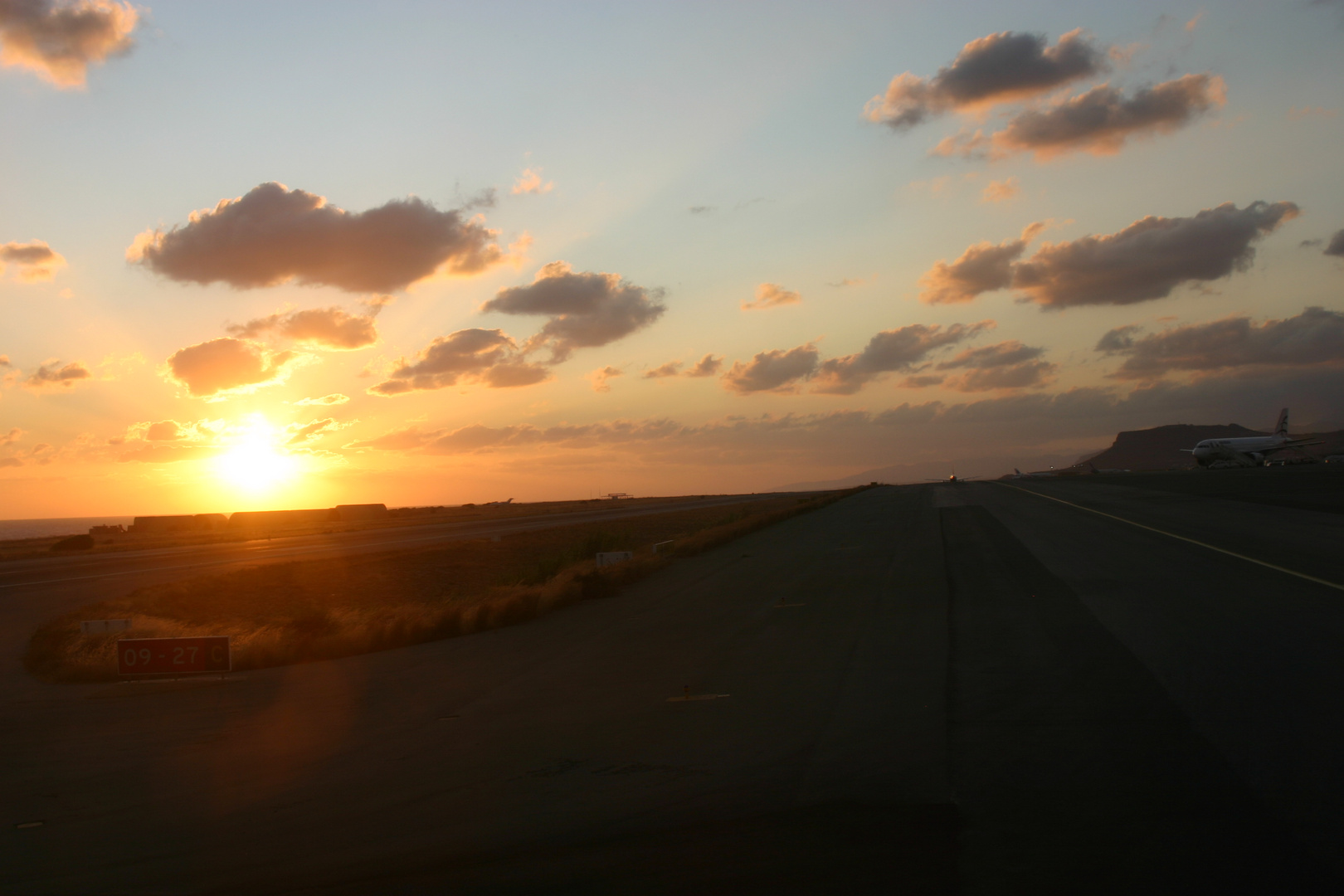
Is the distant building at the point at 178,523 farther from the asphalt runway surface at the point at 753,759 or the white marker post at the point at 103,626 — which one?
the asphalt runway surface at the point at 753,759

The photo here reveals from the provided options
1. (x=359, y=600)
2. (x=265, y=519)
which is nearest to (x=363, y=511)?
(x=265, y=519)

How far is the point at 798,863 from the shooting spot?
16.7 ft

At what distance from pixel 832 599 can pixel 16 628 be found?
67.6 feet

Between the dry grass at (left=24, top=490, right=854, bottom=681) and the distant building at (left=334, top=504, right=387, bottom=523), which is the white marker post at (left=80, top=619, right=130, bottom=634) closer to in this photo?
the dry grass at (left=24, top=490, right=854, bottom=681)

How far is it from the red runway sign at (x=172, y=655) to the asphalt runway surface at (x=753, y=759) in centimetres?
36

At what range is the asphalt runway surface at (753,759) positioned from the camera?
17.0ft

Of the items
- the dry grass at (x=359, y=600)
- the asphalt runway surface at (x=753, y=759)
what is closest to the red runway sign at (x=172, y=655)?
the asphalt runway surface at (x=753, y=759)

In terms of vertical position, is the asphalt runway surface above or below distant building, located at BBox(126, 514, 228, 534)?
below

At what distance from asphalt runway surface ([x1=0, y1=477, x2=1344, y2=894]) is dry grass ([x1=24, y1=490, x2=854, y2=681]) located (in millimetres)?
1251

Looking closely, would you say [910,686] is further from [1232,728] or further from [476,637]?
[476,637]

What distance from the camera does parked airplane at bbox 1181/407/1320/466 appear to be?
91.1m

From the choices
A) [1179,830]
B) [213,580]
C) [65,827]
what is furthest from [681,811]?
[213,580]

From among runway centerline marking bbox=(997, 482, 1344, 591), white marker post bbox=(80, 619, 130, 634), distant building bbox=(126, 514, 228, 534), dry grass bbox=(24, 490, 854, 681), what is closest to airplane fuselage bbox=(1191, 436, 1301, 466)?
dry grass bbox=(24, 490, 854, 681)

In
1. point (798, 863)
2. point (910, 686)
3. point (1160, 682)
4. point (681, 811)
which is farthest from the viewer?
point (910, 686)
